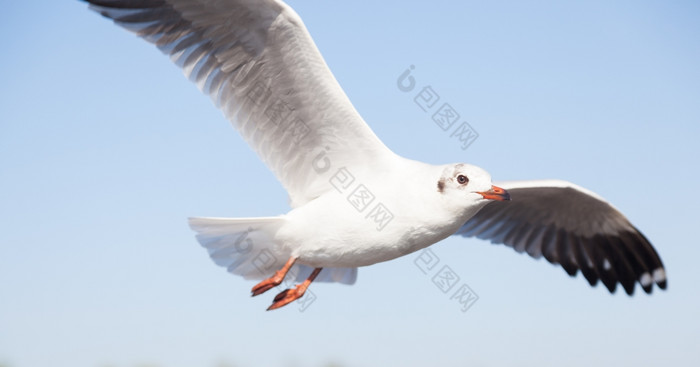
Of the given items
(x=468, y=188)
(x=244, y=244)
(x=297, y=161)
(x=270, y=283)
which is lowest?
(x=468, y=188)

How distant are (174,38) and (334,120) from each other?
1.09 m

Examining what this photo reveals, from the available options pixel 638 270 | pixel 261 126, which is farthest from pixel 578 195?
pixel 261 126

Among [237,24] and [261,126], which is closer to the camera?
[237,24]

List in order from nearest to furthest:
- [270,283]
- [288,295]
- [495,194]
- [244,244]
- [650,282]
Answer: [495,194] < [270,283] < [288,295] < [244,244] < [650,282]

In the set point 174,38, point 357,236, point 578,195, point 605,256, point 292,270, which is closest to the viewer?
point 357,236

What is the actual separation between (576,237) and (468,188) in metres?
2.04

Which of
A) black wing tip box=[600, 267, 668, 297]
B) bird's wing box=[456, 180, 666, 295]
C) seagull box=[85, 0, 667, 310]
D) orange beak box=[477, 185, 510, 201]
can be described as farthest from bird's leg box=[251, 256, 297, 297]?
black wing tip box=[600, 267, 668, 297]

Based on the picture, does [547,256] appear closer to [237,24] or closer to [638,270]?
[638,270]

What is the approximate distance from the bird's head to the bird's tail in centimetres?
102

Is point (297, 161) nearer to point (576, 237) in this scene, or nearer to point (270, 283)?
point (270, 283)

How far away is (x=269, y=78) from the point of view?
14.6 ft

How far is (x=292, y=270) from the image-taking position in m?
5.11

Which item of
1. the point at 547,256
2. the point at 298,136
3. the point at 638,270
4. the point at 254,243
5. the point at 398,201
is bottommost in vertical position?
the point at 638,270

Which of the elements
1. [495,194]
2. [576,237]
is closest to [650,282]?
[576,237]
